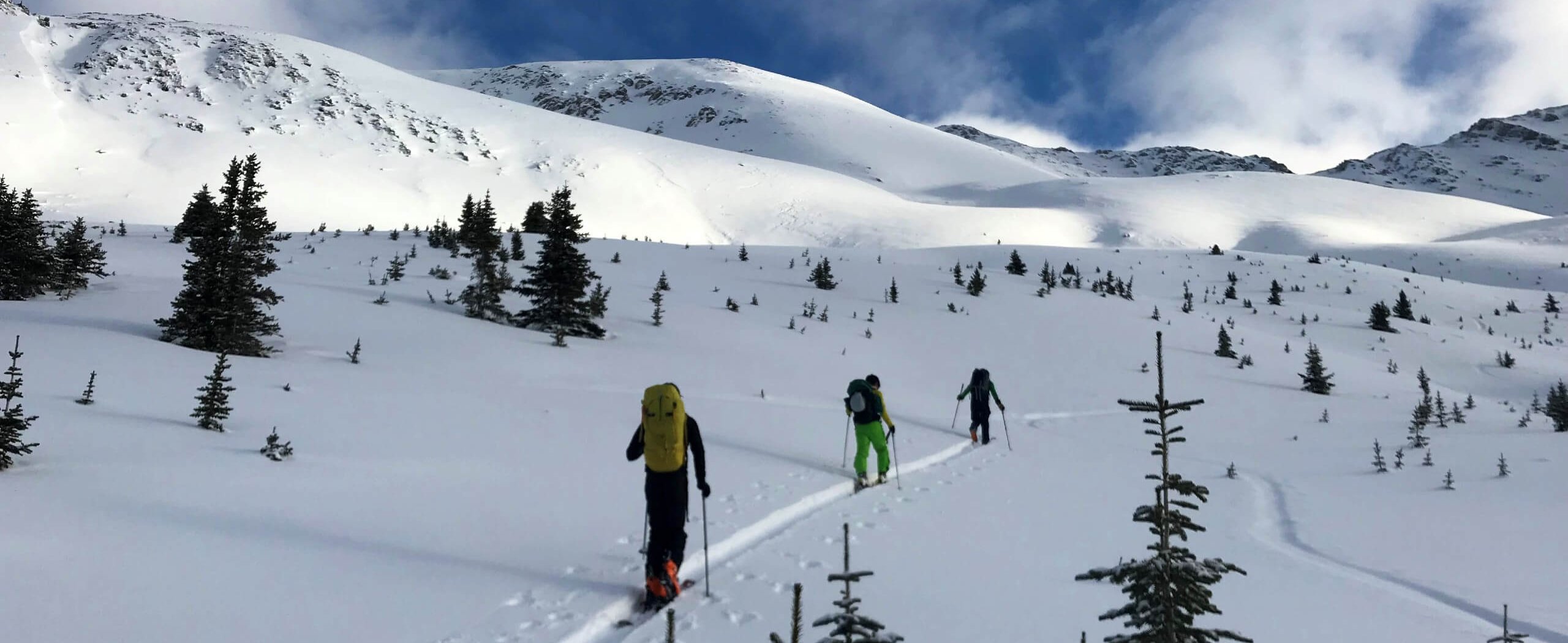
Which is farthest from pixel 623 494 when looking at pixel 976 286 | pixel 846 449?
pixel 976 286

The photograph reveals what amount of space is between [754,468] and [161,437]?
5813 mm

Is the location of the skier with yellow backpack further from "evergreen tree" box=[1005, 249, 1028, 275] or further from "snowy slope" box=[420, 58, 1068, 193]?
"snowy slope" box=[420, 58, 1068, 193]

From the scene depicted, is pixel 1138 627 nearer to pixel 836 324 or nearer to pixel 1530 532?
pixel 1530 532

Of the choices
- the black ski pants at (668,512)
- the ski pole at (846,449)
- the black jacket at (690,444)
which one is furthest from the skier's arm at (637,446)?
the ski pole at (846,449)

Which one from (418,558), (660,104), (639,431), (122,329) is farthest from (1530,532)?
(660,104)

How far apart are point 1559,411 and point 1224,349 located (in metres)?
7.37

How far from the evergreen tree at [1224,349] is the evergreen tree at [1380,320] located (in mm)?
8165

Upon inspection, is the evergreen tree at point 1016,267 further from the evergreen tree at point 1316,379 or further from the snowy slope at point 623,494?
the evergreen tree at point 1316,379

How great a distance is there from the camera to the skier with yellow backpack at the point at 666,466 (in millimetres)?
5246

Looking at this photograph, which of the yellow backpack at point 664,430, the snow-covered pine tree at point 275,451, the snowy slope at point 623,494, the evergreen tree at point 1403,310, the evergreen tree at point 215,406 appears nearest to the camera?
the snowy slope at point 623,494

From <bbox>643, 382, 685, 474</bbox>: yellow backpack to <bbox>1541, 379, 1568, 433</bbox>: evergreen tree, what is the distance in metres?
14.1

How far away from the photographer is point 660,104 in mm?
132375

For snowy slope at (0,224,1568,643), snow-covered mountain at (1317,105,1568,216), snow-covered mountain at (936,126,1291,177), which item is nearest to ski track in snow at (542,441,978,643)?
snowy slope at (0,224,1568,643)

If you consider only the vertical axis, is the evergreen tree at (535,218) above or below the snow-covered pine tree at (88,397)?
above
